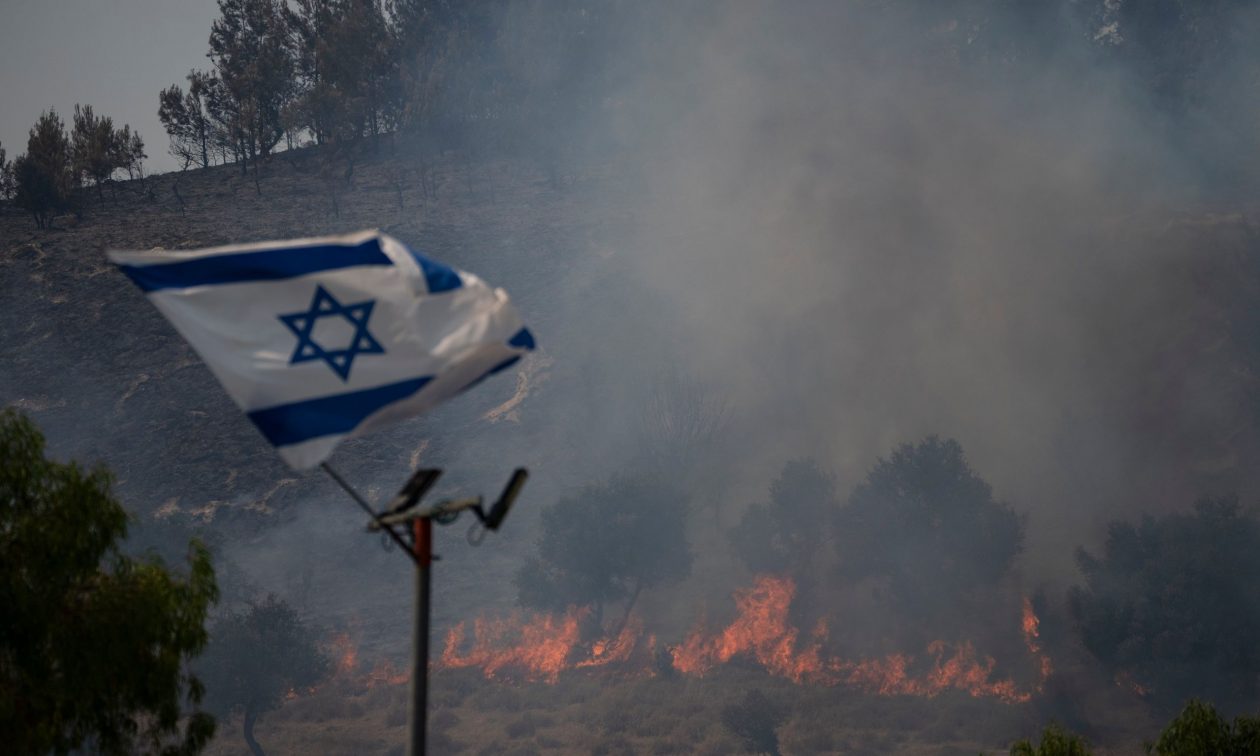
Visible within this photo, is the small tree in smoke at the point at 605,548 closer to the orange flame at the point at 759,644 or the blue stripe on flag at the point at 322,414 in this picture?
the orange flame at the point at 759,644

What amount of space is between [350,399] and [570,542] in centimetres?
5382

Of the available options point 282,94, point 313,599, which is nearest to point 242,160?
point 282,94

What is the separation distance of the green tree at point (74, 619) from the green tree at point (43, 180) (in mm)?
88852

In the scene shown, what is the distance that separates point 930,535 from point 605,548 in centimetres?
2012

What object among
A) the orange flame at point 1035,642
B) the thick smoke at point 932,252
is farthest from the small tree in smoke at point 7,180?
the orange flame at point 1035,642

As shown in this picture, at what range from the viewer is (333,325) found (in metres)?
11.4

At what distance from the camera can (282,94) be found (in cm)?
10850

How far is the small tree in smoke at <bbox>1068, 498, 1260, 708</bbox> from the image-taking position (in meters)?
53.9

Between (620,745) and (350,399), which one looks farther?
(620,745)

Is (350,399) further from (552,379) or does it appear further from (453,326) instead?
(552,379)

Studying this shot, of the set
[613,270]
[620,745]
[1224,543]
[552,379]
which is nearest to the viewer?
[620,745]

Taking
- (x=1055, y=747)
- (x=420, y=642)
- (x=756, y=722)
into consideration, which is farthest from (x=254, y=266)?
(x=756, y=722)

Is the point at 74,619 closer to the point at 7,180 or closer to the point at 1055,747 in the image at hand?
the point at 1055,747

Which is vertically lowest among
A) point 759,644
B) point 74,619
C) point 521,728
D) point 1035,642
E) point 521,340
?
point 521,728
